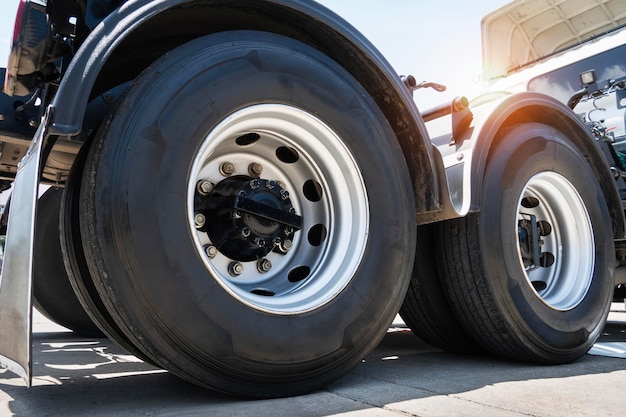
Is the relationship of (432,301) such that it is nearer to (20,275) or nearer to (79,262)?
(79,262)

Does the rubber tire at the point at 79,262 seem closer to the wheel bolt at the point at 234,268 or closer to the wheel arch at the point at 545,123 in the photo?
the wheel bolt at the point at 234,268

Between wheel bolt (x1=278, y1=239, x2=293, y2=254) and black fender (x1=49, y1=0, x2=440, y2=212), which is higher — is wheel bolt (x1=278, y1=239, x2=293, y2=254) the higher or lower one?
the lower one

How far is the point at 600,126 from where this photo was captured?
4.25m

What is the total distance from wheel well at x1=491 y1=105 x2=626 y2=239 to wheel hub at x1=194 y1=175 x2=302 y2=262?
135cm

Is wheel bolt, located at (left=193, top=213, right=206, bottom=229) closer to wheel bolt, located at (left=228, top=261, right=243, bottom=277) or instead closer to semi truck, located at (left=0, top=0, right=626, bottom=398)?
semi truck, located at (left=0, top=0, right=626, bottom=398)

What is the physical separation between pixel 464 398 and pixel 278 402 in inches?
24.1

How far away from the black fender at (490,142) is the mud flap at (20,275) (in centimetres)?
156

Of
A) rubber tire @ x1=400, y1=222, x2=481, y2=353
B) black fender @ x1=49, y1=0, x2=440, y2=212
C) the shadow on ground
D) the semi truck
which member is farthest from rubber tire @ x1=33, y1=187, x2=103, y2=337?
rubber tire @ x1=400, y1=222, x2=481, y2=353

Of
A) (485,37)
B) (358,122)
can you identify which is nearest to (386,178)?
(358,122)

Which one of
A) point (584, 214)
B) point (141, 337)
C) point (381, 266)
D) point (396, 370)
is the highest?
point (584, 214)

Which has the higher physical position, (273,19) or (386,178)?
(273,19)

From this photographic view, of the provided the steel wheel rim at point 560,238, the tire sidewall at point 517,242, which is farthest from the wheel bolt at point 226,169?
the steel wheel rim at point 560,238

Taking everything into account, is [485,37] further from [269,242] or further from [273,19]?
[269,242]

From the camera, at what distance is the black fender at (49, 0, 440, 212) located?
6.15 feet
